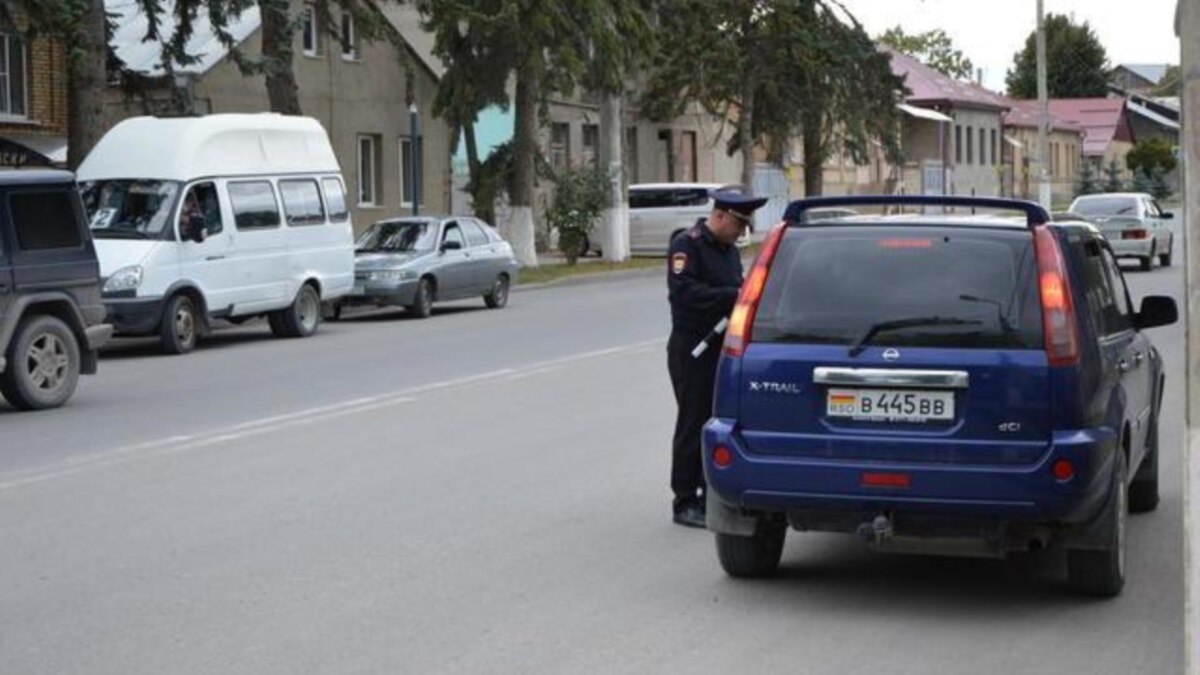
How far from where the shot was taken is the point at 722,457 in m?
7.93

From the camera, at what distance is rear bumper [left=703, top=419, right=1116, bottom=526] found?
7.47 metres

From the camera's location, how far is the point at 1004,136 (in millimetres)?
104875

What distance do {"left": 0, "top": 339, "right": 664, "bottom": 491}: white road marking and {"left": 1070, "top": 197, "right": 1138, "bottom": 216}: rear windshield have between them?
2135 cm

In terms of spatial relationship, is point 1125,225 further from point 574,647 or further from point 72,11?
point 574,647

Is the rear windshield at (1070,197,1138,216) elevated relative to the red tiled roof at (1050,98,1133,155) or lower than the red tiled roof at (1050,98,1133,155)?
lower

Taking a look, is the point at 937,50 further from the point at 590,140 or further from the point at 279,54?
the point at 279,54

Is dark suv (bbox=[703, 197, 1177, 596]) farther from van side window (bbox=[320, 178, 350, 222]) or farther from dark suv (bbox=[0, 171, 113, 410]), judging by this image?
van side window (bbox=[320, 178, 350, 222])

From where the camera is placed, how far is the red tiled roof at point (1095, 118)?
411 feet

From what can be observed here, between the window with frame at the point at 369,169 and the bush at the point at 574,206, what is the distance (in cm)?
515

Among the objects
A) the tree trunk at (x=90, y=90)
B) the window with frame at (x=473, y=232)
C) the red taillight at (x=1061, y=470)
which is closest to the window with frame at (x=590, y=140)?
the window with frame at (x=473, y=232)

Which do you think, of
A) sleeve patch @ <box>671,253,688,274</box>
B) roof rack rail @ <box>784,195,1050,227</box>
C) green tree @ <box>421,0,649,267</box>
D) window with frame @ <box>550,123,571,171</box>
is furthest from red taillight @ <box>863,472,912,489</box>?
window with frame @ <box>550,123,571,171</box>

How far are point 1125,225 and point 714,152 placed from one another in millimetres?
29535

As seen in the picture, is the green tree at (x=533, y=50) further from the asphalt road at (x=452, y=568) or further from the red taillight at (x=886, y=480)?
the red taillight at (x=886, y=480)

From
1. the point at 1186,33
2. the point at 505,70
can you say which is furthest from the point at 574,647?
the point at 505,70
